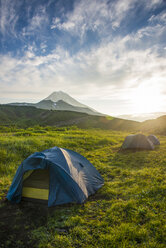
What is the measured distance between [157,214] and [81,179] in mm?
3257

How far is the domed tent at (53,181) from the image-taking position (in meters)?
6.33

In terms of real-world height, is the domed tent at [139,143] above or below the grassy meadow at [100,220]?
above

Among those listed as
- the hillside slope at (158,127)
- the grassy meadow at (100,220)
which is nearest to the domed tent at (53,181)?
the grassy meadow at (100,220)

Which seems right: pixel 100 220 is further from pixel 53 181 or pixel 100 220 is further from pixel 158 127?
pixel 158 127

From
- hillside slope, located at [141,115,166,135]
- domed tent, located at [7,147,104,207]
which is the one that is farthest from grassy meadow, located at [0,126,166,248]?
hillside slope, located at [141,115,166,135]

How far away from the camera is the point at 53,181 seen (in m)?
6.43

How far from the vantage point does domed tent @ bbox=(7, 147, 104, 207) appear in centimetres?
633

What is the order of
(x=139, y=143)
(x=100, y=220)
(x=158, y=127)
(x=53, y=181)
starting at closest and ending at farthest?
(x=100, y=220) < (x=53, y=181) < (x=139, y=143) < (x=158, y=127)

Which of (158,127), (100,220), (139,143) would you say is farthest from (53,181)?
(158,127)

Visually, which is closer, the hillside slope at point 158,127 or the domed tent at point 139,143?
the domed tent at point 139,143

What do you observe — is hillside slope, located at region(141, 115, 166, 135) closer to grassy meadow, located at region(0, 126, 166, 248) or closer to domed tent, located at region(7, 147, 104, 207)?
grassy meadow, located at region(0, 126, 166, 248)

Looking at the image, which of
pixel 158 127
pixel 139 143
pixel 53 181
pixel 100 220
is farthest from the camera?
pixel 158 127

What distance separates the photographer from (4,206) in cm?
641

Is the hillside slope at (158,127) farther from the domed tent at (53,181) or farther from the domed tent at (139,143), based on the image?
the domed tent at (53,181)
